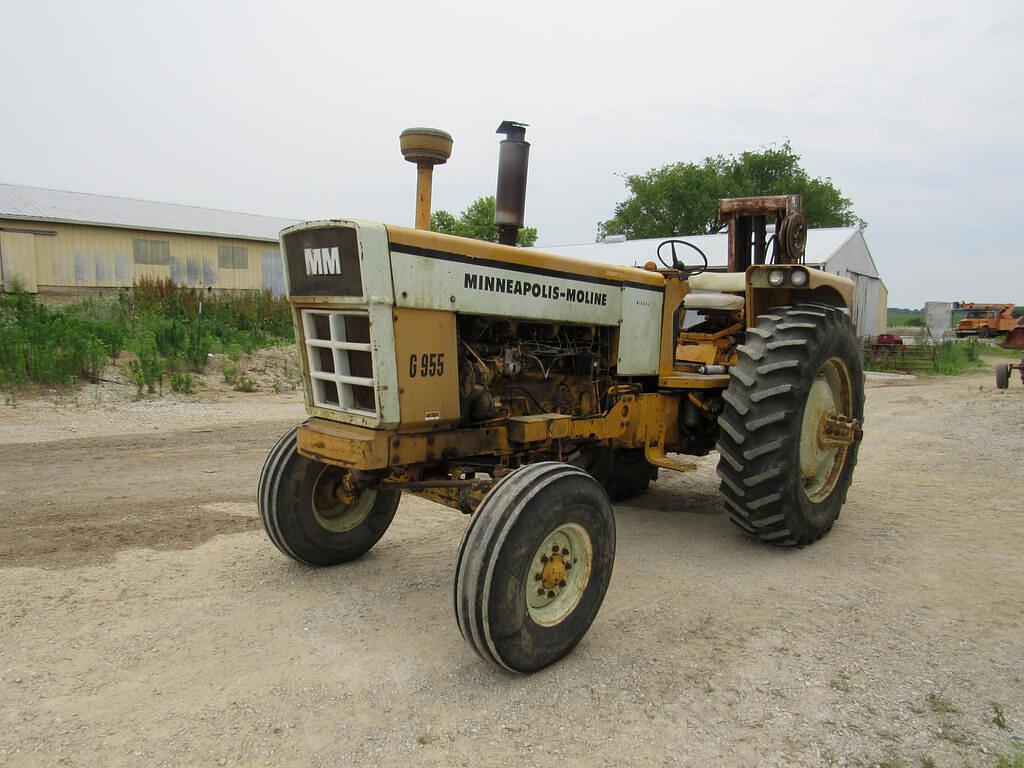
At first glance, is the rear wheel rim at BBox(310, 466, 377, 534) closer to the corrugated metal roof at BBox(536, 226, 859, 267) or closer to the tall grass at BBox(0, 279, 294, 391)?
the tall grass at BBox(0, 279, 294, 391)

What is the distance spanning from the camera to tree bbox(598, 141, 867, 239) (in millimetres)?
43312

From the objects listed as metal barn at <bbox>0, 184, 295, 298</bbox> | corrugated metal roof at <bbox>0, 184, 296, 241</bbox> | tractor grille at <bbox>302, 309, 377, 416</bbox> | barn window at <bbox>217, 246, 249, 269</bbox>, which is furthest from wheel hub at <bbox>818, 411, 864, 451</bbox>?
barn window at <bbox>217, 246, 249, 269</bbox>

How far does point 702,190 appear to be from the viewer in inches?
1698

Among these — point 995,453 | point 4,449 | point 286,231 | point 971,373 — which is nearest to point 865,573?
point 286,231

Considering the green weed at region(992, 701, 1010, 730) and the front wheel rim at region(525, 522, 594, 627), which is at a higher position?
the front wheel rim at region(525, 522, 594, 627)

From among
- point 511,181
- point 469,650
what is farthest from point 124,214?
point 469,650

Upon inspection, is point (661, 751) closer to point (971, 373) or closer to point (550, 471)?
point (550, 471)

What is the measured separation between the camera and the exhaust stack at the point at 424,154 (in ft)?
12.9

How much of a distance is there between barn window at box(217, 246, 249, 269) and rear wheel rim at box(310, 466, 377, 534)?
22.2m

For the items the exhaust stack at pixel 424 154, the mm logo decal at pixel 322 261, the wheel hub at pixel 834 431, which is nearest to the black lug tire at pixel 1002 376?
the wheel hub at pixel 834 431

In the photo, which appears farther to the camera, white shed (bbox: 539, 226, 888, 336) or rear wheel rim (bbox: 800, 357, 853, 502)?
white shed (bbox: 539, 226, 888, 336)

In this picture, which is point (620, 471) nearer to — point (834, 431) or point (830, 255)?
point (834, 431)

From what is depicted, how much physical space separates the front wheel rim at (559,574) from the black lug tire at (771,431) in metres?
1.60

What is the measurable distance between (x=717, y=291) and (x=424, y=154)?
323 centimetres
